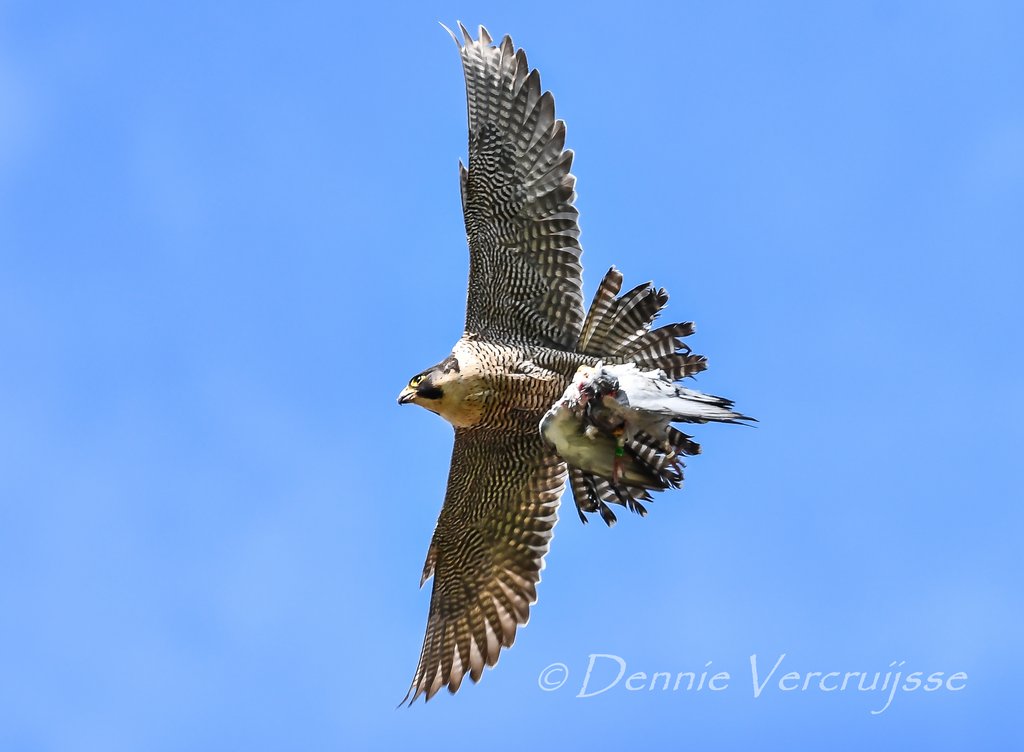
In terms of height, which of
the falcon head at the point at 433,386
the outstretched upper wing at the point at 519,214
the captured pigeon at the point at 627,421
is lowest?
the captured pigeon at the point at 627,421

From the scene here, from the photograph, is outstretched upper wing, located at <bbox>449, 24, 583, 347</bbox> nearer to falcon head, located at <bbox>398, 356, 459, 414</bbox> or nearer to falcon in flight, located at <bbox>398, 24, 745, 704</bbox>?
falcon in flight, located at <bbox>398, 24, 745, 704</bbox>

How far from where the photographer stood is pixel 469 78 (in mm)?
15195

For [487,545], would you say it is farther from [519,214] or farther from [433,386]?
[519,214]

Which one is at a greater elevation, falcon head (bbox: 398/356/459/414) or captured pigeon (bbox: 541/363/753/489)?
falcon head (bbox: 398/356/459/414)

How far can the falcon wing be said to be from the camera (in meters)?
15.5

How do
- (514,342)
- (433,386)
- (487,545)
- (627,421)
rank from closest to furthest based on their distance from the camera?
(627,421), (433,386), (514,342), (487,545)

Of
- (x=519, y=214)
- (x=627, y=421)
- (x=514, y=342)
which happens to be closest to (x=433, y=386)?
(x=514, y=342)

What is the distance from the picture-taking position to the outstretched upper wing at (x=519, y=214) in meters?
14.9

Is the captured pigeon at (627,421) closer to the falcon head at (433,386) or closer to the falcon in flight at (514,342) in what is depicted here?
the falcon in flight at (514,342)

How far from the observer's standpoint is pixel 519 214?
585 inches

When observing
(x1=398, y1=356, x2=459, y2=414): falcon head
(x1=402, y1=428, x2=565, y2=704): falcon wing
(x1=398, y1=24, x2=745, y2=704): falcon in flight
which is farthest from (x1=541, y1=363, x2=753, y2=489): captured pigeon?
(x1=402, y1=428, x2=565, y2=704): falcon wing

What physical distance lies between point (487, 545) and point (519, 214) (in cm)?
336

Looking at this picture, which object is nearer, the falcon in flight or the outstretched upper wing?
the falcon in flight

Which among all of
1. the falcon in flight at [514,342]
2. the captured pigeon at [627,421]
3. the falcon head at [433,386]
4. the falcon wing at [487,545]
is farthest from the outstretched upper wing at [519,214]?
the captured pigeon at [627,421]
